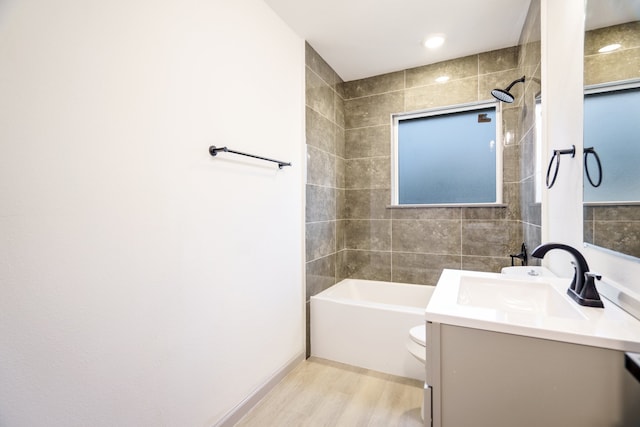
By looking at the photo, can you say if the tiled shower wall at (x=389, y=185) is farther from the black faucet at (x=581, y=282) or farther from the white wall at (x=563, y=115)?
the black faucet at (x=581, y=282)

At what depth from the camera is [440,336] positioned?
0.95 m

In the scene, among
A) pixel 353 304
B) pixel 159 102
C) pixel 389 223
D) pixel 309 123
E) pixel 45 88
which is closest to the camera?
pixel 45 88

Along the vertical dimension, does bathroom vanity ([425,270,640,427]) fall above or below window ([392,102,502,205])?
below

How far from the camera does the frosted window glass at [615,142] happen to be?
895mm

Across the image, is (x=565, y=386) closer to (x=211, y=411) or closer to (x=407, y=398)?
(x=407, y=398)

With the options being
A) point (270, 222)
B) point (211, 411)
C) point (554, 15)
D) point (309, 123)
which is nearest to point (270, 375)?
point (211, 411)

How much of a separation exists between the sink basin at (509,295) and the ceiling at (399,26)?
1820mm

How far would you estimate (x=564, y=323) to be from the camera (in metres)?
0.86

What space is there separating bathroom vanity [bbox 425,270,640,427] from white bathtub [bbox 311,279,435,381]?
3.91 ft

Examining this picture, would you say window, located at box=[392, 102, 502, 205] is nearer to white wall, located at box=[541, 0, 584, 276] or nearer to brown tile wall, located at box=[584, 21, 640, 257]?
white wall, located at box=[541, 0, 584, 276]

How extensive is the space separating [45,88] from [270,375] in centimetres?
189

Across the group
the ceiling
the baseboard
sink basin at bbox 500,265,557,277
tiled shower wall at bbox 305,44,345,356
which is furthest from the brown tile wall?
the baseboard

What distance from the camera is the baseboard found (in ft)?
5.29

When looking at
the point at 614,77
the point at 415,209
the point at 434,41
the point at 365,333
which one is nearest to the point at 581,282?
the point at 614,77
